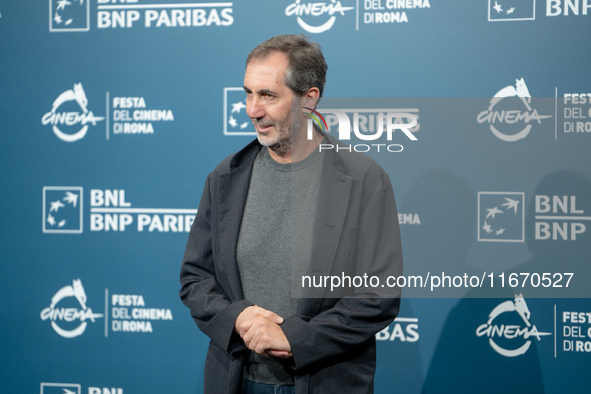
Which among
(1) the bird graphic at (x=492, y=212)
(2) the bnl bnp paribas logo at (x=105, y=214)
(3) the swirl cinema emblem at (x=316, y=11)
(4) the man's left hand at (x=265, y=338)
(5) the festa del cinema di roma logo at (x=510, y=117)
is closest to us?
(4) the man's left hand at (x=265, y=338)

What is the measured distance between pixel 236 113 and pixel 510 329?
1619 millimetres

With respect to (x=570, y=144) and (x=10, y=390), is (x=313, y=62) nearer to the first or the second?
(x=570, y=144)

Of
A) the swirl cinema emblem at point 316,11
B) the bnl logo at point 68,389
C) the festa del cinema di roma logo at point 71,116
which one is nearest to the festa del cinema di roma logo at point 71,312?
the bnl logo at point 68,389

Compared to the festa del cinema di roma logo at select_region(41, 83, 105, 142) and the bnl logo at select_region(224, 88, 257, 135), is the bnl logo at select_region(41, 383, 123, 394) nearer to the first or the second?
the festa del cinema di roma logo at select_region(41, 83, 105, 142)

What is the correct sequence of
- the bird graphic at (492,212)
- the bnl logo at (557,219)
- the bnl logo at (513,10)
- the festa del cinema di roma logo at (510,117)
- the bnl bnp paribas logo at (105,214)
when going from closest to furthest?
the festa del cinema di roma logo at (510,117) → the bird graphic at (492,212) → the bnl logo at (557,219) → the bnl logo at (513,10) → the bnl bnp paribas logo at (105,214)

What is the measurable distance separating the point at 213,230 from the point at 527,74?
5.25ft

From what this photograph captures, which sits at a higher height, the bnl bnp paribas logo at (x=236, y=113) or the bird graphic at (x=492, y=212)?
the bnl bnp paribas logo at (x=236, y=113)

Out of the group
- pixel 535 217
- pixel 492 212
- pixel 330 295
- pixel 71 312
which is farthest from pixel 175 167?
pixel 535 217

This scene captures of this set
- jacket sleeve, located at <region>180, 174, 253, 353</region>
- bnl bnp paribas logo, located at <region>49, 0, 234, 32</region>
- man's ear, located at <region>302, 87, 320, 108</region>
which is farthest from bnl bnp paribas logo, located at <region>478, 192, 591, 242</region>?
bnl bnp paribas logo, located at <region>49, 0, 234, 32</region>

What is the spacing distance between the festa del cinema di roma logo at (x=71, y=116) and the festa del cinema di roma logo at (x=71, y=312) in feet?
2.52

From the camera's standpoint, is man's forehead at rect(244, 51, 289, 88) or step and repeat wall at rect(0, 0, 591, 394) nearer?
man's forehead at rect(244, 51, 289, 88)

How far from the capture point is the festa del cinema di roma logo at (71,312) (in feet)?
8.50

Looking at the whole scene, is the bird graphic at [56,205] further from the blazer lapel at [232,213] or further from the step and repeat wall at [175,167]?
the blazer lapel at [232,213]

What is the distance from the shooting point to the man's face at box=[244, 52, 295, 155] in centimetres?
143
